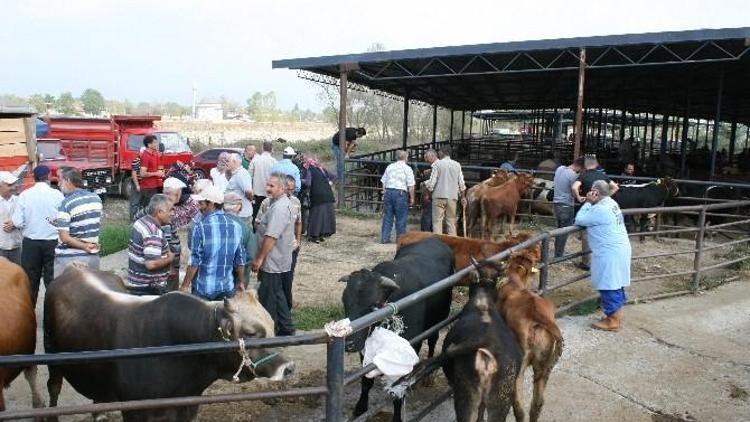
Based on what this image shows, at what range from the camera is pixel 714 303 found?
316 inches

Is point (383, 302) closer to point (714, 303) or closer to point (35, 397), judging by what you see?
point (35, 397)

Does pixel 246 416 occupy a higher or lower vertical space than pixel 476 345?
lower

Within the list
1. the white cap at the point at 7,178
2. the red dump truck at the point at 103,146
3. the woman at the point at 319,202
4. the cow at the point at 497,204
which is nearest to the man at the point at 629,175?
the cow at the point at 497,204

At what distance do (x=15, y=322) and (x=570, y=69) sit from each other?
12880 mm

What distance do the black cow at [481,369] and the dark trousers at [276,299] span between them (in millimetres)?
2484

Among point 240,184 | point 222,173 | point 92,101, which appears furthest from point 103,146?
point 92,101

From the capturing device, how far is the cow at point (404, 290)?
4293 millimetres

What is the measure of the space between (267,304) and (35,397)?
2.08 meters

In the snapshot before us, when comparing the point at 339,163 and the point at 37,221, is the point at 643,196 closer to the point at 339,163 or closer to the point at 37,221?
the point at 339,163

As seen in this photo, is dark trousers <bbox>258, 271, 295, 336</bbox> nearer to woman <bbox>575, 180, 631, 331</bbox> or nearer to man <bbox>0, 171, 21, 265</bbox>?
man <bbox>0, 171, 21, 265</bbox>

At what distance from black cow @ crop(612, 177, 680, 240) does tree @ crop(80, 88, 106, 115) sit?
96180 millimetres

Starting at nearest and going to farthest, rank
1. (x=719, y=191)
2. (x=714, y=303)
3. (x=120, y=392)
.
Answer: (x=120, y=392) → (x=714, y=303) → (x=719, y=191)

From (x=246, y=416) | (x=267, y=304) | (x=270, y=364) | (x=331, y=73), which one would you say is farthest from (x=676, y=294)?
(x=331, y=73)

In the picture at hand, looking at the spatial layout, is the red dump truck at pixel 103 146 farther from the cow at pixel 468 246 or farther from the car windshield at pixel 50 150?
the cow at pixel 468 246
